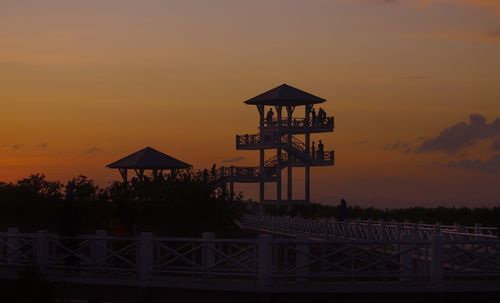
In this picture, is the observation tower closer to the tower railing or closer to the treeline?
the tower railing

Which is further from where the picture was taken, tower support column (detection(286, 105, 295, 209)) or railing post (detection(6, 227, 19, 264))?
A: tower support column (detection(286, 105, 295, 209))

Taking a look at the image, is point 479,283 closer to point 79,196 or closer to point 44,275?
point 44,275

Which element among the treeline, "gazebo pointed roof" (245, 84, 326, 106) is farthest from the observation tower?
the treeline

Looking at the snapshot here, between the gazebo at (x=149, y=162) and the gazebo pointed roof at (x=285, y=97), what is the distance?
38.4ft

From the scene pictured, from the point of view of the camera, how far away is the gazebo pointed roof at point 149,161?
56.8 meters

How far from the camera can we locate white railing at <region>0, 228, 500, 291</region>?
22.3 m

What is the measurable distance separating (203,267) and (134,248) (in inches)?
100

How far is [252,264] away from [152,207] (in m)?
18.9

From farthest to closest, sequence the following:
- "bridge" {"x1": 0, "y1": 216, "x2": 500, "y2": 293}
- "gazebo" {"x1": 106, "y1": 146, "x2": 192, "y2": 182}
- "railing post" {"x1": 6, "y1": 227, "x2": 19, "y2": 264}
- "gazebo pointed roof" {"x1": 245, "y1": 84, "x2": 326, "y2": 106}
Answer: "gazebo pointed roof" {"x1": 245, "y1": 84, "x2": 326, "y2": 106}, "gazebo" {"x1": 106, "y1": 146, "x2": 192, "y2": 182}, "railing post" {"x1": 6, "y1": 227, "x2": 19, "y2": 264}, "bridge" {"x1": 0, "y1": 216, "x2": 500, "y2": 293}

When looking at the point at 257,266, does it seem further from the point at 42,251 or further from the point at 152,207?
the point at 152,207

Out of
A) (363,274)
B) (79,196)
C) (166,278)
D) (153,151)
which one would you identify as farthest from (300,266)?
(153,151)

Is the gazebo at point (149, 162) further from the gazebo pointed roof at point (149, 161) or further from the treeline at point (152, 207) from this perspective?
the treeline at point (152, 207)

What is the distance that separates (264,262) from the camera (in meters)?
22.2

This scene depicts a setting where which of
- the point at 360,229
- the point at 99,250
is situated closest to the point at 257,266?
the point at 99,250
